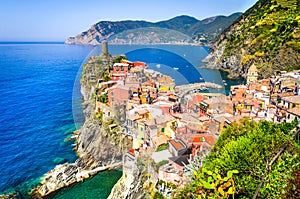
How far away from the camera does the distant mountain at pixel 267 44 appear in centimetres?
1975

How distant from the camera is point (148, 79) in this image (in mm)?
12961

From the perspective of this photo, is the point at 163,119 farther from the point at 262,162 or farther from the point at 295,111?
the point at 262,162

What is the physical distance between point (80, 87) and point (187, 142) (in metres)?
11.8

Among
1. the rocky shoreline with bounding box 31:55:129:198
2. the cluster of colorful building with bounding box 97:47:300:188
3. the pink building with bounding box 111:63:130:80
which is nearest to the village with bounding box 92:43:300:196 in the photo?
the cluster of colorful building with bounding box 97:47:300:188

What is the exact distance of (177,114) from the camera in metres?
8.44

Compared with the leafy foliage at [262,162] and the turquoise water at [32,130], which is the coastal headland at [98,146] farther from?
the leafy foliage at [262,162]

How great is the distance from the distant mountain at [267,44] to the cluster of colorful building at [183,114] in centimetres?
966

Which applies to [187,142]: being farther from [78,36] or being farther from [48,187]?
[78,36]

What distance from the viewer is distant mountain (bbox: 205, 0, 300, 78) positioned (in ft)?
64.8

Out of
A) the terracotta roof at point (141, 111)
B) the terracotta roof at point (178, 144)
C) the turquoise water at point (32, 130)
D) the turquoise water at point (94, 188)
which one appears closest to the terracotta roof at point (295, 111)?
the terracotta roof at point (178, 144)

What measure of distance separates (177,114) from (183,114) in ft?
0.70

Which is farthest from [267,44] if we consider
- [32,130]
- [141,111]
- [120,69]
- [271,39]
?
[32,130]

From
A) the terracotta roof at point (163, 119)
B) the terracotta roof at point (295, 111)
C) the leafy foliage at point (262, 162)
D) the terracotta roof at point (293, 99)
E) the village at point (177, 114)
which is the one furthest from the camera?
the terracotta roof at point (163, 119)

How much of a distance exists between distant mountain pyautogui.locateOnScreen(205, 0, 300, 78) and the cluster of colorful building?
31.7 feet
